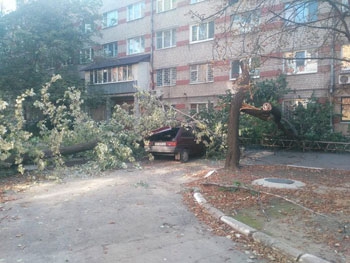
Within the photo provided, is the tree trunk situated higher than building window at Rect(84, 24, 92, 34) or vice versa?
building window at Rect(84, 24, 92, 34)

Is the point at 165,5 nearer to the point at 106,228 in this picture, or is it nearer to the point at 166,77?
the point at 166,77

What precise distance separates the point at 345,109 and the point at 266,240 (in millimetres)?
16820

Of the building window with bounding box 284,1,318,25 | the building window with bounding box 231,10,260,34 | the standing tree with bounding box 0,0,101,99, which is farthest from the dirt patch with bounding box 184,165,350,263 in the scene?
the standing tree with bounding box 0,0,101,99

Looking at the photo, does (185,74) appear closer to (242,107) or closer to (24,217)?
(242,107)

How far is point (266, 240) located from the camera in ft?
16.3

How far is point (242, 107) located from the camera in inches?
476

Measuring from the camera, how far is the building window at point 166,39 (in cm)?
2762

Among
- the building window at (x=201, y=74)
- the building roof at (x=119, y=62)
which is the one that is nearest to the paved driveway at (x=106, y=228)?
the building window at (x=201, y=74)

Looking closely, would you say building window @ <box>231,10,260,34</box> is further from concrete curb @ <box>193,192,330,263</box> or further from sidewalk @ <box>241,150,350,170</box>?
sidewalk @ <box>241,150,350,170</box>

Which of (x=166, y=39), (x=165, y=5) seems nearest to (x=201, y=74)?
(x=166, y=39)

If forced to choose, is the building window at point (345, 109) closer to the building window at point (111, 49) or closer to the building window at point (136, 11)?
the building window at point (136, 11)

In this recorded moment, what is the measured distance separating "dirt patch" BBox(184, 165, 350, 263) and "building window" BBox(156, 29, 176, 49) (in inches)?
764

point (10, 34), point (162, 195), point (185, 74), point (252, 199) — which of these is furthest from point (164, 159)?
point (10, 34)

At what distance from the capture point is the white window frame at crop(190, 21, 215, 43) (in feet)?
81.7
